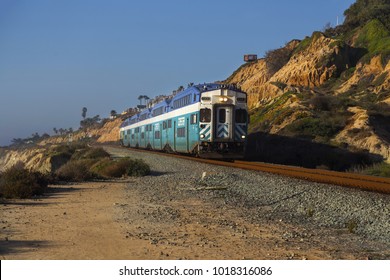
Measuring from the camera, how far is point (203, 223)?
10.1m

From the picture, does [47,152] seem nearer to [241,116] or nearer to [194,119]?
[194,119]

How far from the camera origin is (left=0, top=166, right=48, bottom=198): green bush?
1462cm

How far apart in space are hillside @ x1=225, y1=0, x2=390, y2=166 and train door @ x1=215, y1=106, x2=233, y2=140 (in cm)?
1000

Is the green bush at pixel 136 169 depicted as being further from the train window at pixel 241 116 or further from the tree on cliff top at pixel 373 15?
the tree on cliff top at pixel 373 15

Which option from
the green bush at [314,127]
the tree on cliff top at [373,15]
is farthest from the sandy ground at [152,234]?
the tree on cliff top at [373,15]

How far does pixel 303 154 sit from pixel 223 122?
899cm

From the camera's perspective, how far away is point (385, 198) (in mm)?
11945

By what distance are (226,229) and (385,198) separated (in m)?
4.75

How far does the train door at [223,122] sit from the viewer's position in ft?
81.3

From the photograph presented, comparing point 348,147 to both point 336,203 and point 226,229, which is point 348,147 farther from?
point 226,229

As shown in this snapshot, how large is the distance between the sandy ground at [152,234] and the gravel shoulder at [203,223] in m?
0.02

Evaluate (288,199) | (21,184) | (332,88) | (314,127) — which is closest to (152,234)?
(288,199)

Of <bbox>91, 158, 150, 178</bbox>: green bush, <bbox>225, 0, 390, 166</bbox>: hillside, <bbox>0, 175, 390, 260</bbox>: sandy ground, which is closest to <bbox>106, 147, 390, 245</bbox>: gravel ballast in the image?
<bbox>0, 175, 390, 260</bbox>: sandy ground

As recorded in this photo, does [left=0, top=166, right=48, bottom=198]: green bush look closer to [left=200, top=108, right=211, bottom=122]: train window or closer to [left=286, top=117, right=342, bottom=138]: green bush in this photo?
[left=200, top=108, right=211, bottom=122]: train window
